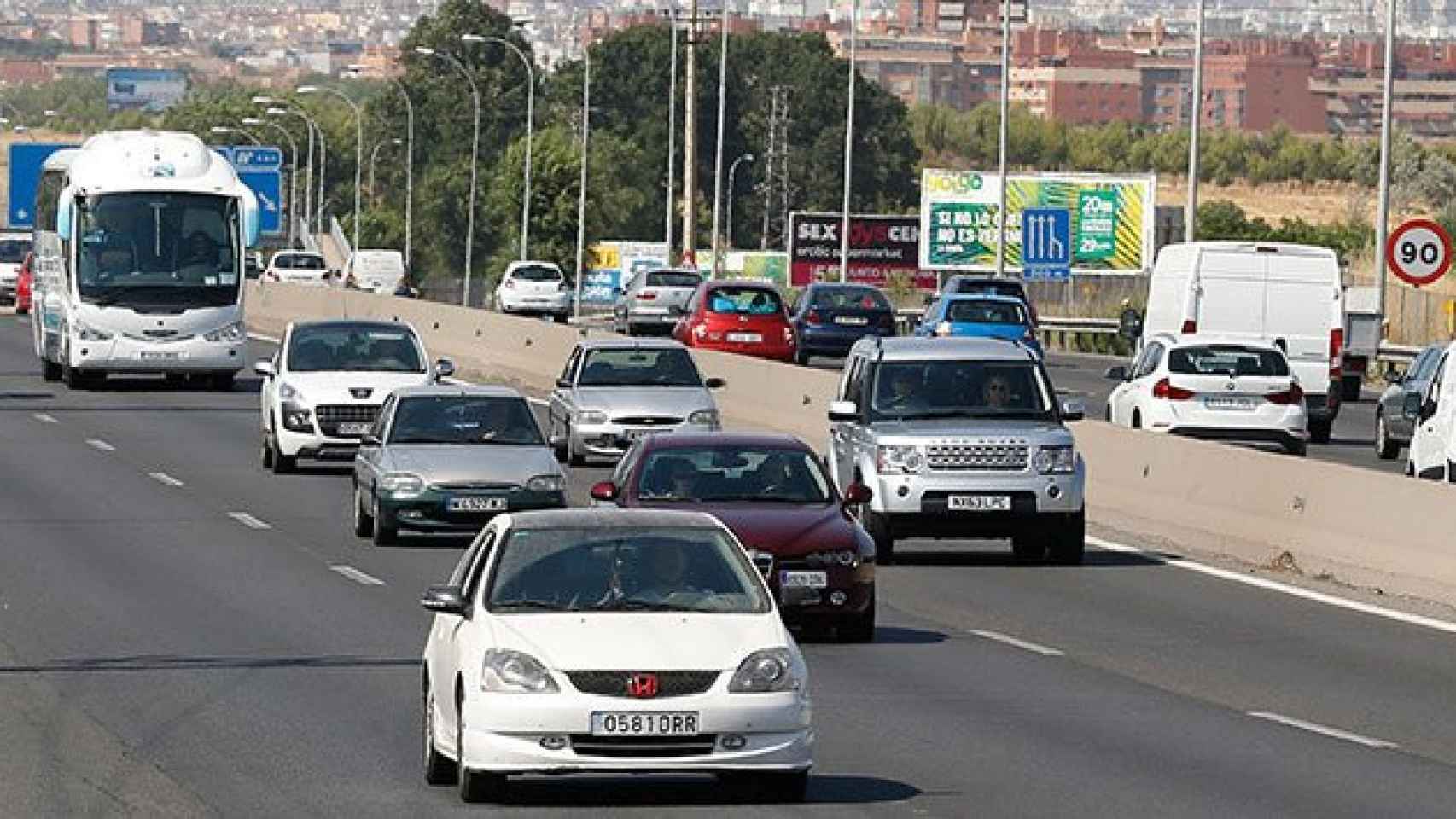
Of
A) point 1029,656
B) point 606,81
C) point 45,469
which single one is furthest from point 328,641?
point 606,81

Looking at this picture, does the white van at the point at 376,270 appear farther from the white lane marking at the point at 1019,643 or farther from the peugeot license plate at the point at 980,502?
the white lane marking at the point at 1019,643

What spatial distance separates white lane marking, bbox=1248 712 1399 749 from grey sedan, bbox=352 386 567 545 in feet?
37.6

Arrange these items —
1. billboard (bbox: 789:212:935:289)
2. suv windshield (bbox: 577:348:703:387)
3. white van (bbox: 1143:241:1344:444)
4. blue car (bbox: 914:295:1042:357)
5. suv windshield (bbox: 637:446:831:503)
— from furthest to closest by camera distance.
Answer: billboard (bbox: 789:212:935:289), blue car (bbox: 914:295:1042:357), white van (bbox: 1143:241:1344:444), suv windshield (bbox: 577:348:703:387), suv windshield (bbox: 637:446:831:503)

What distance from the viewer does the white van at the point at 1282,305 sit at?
4834 centimetres

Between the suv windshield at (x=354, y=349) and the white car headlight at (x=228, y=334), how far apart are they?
43.9 ft

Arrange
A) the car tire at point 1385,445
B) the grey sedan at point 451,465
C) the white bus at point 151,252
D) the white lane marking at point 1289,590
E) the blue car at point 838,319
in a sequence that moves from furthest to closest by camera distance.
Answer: the blue car at point 838,319, the white bus at point 151,252, the car tire at point 1385,445, the grey sedan at point 451,465, the white lane marking at point 1289,590

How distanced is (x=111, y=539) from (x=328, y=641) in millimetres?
9031

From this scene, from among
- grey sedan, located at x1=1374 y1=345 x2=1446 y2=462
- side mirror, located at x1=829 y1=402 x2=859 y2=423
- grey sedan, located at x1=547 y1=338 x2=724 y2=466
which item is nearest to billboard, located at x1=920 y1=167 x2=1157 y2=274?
grey sedan, located at x1=1374 y1=345 x2=1446 y2=462

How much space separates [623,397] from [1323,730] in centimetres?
2303

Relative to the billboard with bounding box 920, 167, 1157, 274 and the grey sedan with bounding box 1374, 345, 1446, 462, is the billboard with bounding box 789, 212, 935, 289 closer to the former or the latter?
the billboard with bounding box 920, 167, 1157, 274

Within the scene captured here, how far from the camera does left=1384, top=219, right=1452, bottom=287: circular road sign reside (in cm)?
5256

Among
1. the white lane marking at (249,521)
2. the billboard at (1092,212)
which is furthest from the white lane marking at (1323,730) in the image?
the billboard at (1092,212)

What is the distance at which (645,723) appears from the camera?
1505cm

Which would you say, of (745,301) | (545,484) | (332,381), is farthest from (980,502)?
(745,301)
